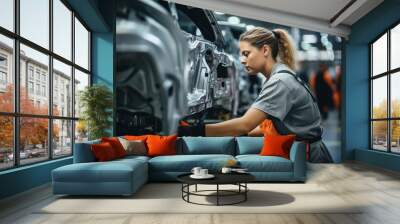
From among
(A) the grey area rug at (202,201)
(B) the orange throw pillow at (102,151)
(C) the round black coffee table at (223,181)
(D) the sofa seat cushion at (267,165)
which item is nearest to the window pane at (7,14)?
(B) the orange throw pillow at (102,151)

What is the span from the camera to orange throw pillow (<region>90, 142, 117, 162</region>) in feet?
17.8

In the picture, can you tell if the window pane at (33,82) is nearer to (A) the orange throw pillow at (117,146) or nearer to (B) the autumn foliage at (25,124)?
(B) the autumn foliage at (25,124)

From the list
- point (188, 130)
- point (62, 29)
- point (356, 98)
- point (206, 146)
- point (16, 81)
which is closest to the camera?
point (16, 81)

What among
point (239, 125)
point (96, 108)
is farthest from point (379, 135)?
point (96, 108)

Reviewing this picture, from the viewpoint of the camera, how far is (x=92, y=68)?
831 cm

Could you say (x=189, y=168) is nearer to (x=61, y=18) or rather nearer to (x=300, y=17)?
(x=61, y=18)

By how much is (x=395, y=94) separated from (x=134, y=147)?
17.6 ft

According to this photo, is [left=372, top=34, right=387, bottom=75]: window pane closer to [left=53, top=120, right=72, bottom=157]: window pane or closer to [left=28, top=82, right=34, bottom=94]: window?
[left=53, top=120, right=72, bottom=157]: window pane

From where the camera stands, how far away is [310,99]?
8.32 metres

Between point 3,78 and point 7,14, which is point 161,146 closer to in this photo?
point 3,78

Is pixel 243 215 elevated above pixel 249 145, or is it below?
below

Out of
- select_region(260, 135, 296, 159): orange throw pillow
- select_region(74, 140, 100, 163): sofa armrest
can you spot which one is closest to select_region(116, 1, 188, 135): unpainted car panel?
select_region(260, 135, 296, 159): orange throw pillow

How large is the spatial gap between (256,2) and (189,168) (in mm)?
3879

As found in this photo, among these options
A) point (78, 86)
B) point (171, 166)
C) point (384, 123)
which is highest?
point (78, 86)
